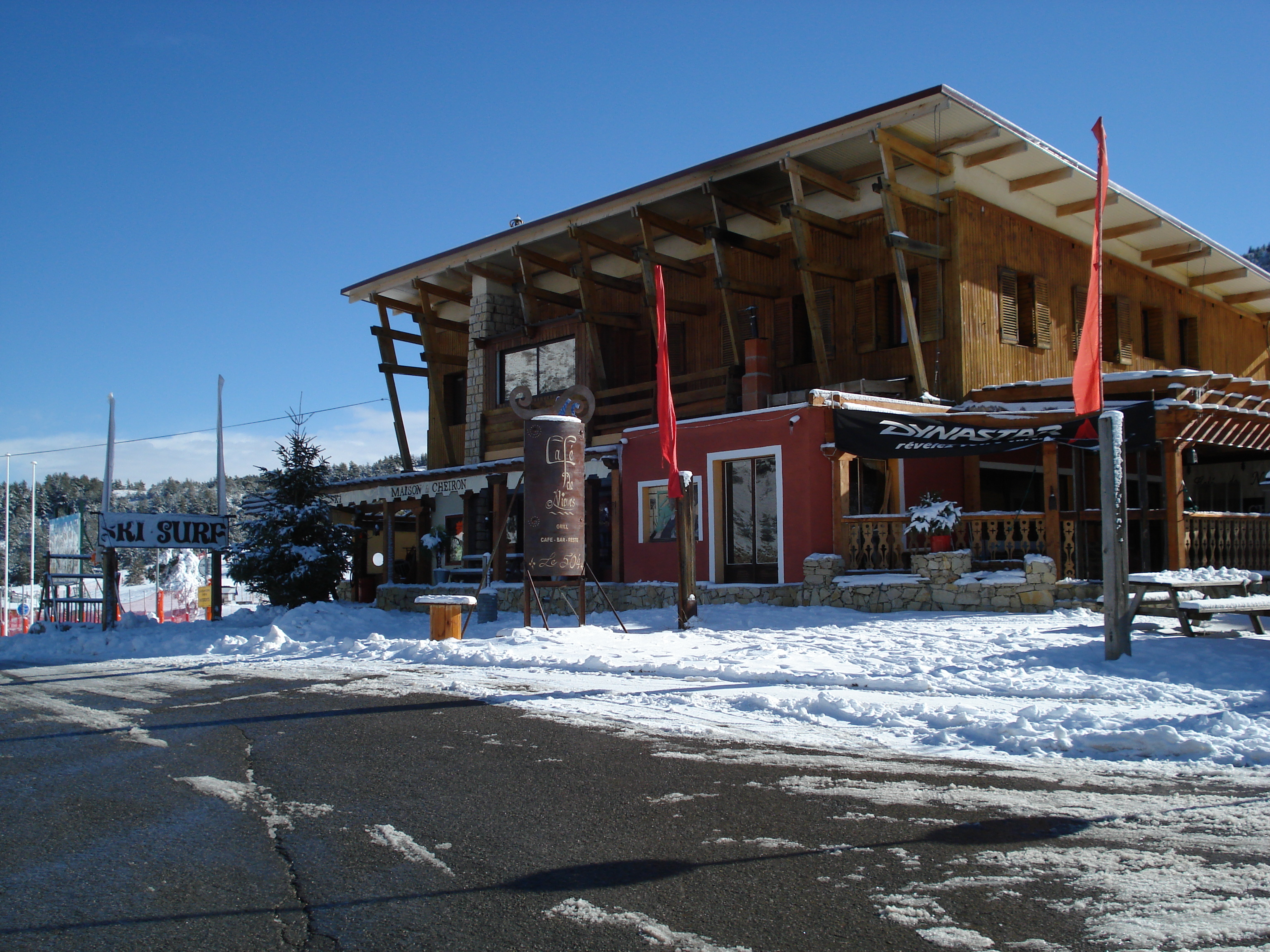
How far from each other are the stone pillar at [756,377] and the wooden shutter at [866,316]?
214cm

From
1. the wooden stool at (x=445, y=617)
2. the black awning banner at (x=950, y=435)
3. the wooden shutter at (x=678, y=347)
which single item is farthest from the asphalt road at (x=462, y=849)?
the wooden shutter at (x=678, y=347)

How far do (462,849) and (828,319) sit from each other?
56.3 feet

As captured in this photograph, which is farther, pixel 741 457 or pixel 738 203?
pixel 738 203

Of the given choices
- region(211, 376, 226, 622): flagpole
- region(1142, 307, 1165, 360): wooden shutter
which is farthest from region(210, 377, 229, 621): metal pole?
region(1142, 307, 1165, 360): wooden shutter

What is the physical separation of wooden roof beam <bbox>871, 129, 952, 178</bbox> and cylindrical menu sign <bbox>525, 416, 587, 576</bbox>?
7548 mm

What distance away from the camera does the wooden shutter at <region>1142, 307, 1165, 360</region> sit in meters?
24.4

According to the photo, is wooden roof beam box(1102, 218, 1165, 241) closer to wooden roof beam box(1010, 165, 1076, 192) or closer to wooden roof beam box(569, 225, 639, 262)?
wooden roof beam box(1010, 165, 1076, 192)

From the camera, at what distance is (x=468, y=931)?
11.8 ft

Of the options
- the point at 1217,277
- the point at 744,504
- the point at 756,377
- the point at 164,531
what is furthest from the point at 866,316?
the point at 164,531

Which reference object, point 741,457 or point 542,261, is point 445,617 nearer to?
point 741,457

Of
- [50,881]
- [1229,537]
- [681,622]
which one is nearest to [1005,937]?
[50,881]

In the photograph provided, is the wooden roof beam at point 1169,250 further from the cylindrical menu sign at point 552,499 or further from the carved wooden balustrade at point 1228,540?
the cylindrical menu sign at point 552,499

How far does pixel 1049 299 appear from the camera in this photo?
20672 mm

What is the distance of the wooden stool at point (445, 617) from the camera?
14414mm
